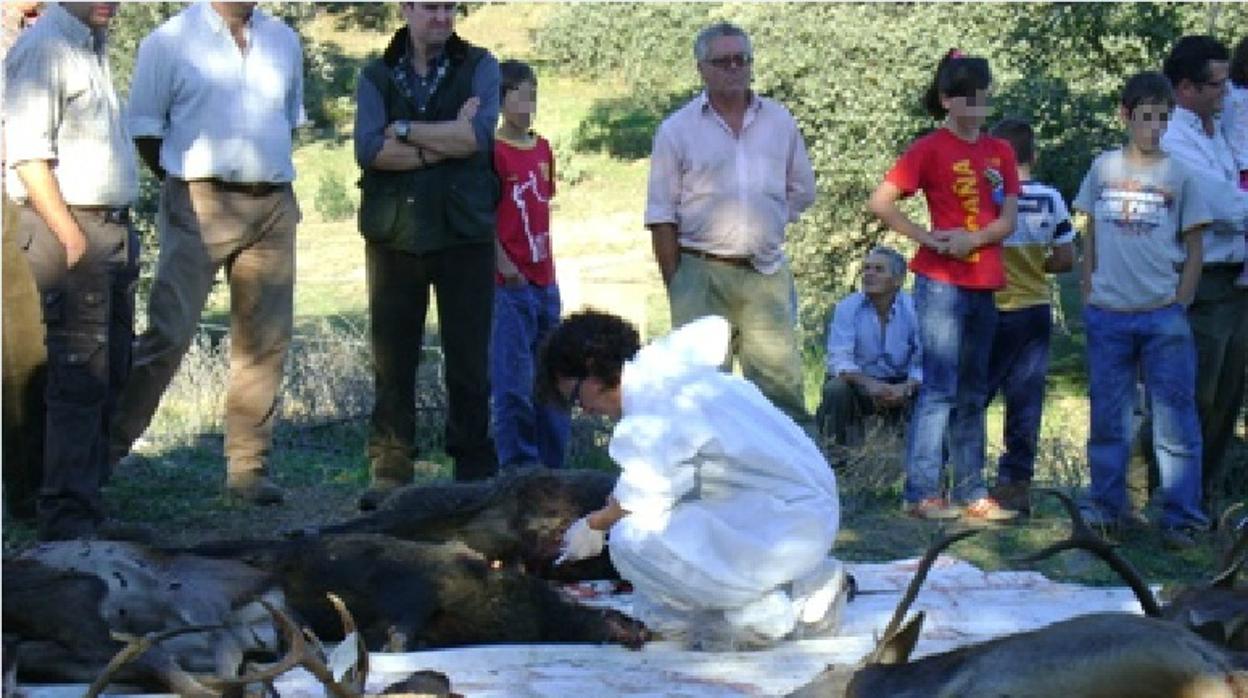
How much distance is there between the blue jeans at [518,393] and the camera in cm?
884

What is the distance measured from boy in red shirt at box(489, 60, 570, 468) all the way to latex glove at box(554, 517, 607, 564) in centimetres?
205

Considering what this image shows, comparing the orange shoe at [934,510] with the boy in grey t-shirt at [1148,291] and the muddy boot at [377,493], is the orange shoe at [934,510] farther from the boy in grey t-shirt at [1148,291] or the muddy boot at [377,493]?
the muddy boot at [377,493]

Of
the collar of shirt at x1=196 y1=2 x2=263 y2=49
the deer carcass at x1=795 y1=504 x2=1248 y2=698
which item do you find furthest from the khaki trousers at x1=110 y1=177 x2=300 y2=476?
the deer carcass at x1=795 y1=504 x2=1248 y2=698

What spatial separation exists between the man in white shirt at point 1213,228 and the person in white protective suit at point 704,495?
2.96 m

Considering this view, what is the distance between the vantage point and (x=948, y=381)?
8438mm

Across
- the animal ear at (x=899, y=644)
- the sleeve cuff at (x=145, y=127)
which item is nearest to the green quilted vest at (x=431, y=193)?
the sleeve cuff at (x=145, y=127)

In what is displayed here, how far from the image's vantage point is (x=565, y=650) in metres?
6.06

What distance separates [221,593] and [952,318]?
3.61 metres

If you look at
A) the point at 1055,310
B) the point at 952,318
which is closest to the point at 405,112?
the point at 952,318

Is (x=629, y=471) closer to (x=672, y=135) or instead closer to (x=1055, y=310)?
(x=672, y=135)

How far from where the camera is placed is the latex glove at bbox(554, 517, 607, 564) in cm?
657

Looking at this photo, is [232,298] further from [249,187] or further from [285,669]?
[285,669]

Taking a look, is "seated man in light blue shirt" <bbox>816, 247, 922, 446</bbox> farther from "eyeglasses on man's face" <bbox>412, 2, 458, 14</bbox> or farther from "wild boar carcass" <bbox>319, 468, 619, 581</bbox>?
"wild boar carcass" <bbox>319, 468, 619, 581</bbox>

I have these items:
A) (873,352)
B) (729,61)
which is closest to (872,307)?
(873,352)
